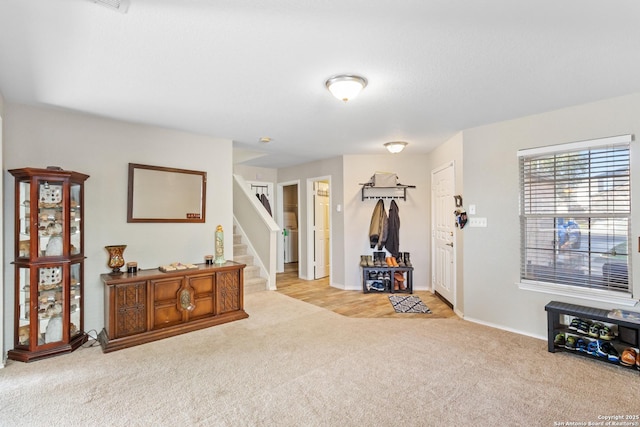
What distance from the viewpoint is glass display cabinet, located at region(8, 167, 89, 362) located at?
9.04ft

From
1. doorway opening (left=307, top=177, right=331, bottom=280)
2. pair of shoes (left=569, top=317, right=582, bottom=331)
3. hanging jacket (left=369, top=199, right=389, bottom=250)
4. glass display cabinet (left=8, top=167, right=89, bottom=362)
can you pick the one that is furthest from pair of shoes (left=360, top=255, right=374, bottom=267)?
glass display cabinet (left=8, top=167, right=89, bottom=362)

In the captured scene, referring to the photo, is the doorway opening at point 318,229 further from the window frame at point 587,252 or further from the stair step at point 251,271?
the window frame at point 587,252

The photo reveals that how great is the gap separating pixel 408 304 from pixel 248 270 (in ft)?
8.43

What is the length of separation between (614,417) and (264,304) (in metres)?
3.56

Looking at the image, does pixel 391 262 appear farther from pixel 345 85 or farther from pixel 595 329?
pixel 345 85

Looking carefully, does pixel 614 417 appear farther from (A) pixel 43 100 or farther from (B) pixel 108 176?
(A) pixel 43 100

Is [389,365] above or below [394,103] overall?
below

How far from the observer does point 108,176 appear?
3.39 metres

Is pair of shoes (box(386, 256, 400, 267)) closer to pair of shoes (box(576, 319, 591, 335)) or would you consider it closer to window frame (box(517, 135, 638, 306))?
window frame (box(517, 135, 638, 306))

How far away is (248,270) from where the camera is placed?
5.29 m

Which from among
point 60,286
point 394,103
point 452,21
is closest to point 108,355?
point 60,286

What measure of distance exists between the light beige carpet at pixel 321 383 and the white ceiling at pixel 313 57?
2266mm

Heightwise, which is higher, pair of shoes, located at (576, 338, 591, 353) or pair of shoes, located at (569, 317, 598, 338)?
pair of shoes, located at (569, 317, 598, 338)

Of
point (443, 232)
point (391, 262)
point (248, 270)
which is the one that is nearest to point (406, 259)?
point (391, 262)
